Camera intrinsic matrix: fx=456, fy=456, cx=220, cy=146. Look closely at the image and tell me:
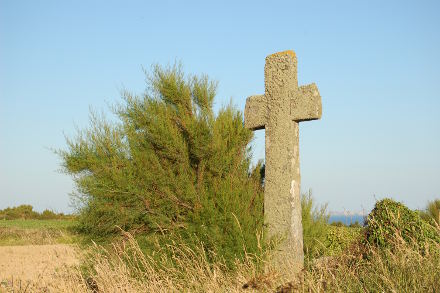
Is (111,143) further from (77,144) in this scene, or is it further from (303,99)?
(303,99)

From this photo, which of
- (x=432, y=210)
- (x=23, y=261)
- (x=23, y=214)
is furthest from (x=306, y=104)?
(x=23, y=214)

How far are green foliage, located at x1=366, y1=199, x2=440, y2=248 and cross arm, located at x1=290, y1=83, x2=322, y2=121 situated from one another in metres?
1.75

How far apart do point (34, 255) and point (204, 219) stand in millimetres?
9851

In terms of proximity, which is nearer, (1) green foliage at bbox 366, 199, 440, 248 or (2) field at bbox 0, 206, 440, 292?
(2) field at bbox 0, 206, 440, 292

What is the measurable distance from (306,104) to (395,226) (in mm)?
2281

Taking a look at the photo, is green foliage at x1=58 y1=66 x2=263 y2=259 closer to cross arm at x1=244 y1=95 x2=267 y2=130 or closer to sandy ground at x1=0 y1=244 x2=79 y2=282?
cross arm at x1=244 y1=95 x2=267 y2=130

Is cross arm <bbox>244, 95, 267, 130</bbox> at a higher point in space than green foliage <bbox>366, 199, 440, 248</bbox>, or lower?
higher

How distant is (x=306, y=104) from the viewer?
7191mm

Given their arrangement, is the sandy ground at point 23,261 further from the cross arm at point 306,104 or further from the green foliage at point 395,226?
the green foliage at point 395,226

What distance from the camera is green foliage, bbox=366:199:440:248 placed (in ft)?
22.0

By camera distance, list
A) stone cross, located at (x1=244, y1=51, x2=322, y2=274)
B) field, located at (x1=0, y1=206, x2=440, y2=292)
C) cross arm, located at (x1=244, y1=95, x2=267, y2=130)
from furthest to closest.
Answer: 1. cross arm, located at (x1=244, y1=95, x2=267, y2=130)
2. stone cross, located at (x1=244, y1=51, x2=322, y2=274)
3. field, located at (x1=0, y1=206, x2=440, y2=292)

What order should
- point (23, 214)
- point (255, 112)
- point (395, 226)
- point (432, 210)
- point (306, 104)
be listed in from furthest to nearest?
point (23, 214) → point (432, 210) → point (255, 112) → point (306, 104) → point (395, 226)

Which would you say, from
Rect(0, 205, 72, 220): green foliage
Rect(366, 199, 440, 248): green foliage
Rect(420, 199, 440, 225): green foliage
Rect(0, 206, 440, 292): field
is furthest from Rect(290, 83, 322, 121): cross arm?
Rect(0, 205, 72, 220): green foliage

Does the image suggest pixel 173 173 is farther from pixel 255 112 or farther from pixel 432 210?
pixel 432 210
